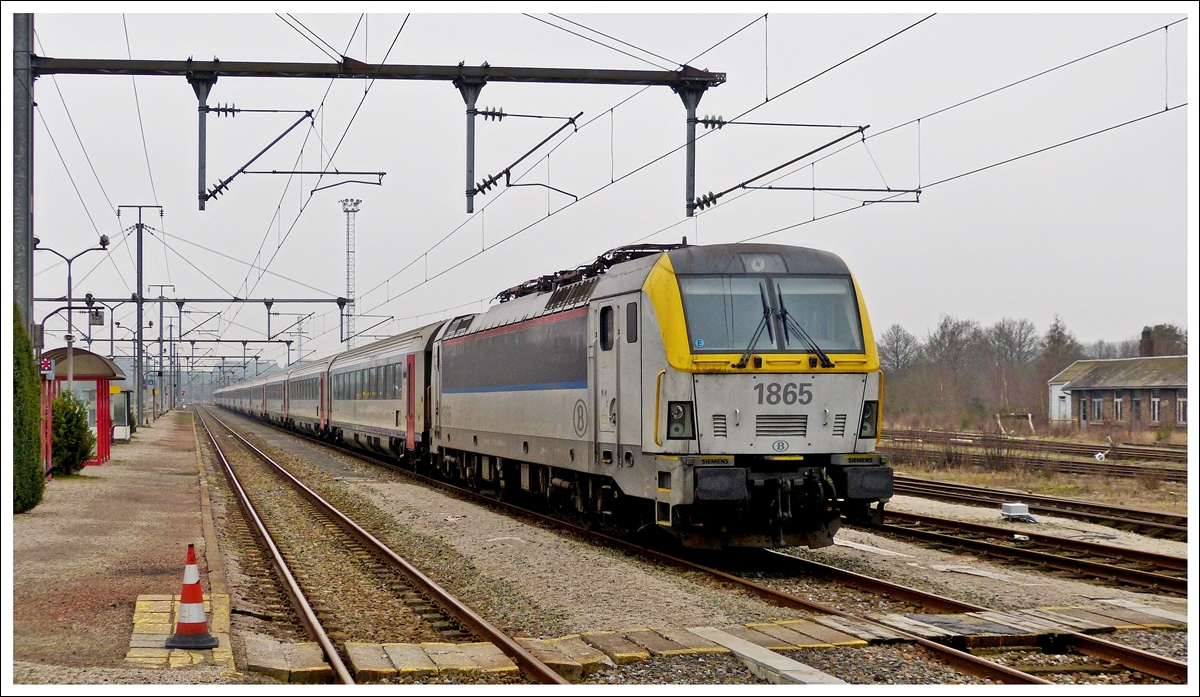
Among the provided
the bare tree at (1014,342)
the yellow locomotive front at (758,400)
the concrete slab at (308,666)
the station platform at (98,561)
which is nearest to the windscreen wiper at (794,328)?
the yellow locomotive front at (758,400)

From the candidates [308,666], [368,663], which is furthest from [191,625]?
[368,663]

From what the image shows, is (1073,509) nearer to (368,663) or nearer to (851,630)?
(851,630)

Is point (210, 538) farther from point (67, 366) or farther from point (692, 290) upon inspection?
point (67, 366)

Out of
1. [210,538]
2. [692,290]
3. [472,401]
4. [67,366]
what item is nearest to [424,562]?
[210,538]

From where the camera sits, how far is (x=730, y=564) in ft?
40.0

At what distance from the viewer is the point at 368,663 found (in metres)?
7.82

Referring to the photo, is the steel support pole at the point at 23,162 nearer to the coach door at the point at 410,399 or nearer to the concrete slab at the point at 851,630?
the concrete slab at the point at 851,630

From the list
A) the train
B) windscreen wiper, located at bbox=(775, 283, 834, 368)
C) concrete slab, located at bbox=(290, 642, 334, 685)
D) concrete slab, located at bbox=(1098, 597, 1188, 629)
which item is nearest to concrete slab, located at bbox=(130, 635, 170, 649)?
concrete slab, located at bbox=(290, 642, 334, 685)

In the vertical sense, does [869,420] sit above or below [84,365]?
below

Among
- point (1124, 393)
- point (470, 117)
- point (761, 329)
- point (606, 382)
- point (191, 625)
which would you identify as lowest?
point (191, 625)

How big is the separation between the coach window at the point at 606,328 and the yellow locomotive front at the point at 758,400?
1.09 meters

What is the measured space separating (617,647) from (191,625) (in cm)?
313

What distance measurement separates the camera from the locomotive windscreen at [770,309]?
38.0ft

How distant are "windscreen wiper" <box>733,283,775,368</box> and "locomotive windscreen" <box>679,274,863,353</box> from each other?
1cm
